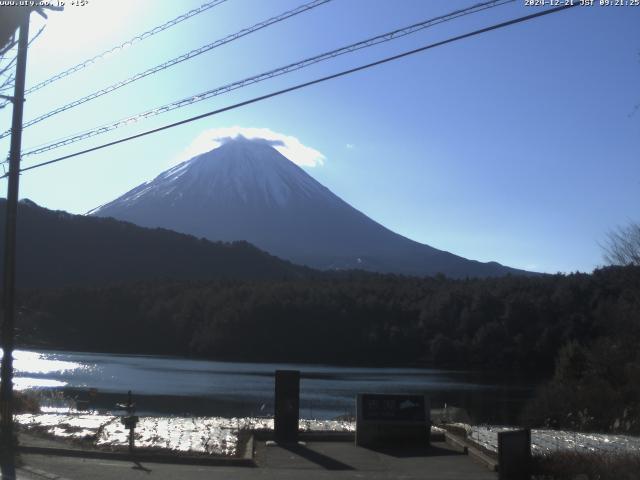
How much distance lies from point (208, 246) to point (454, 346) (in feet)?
182

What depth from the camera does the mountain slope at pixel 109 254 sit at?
9931 cm

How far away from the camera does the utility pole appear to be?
1591 centimetres

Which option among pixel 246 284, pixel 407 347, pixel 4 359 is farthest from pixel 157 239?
pixel 4 359

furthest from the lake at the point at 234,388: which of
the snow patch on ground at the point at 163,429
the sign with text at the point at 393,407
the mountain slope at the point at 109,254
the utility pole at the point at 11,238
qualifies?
the mountain slope at the point at 109,254

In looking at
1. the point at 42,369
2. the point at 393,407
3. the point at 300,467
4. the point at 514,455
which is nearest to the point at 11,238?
the point at 300,467

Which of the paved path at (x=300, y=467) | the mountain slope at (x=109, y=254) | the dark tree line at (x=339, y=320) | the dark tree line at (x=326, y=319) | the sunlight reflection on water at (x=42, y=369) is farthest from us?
the mountain slope at (x=109, y=254)

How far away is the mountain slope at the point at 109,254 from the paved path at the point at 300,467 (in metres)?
85.0

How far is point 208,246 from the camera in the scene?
118 m

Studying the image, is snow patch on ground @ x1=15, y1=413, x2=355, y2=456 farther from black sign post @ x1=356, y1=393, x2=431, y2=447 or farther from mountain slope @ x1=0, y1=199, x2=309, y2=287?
mountain slope @ x1=0, y1=199, x2=309, y2=287

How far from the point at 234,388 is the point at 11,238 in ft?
84.2

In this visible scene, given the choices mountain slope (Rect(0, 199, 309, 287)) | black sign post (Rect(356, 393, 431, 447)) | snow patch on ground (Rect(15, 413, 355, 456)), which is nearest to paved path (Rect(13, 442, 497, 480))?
black sign post (Rect(356, 393, 431, 447))

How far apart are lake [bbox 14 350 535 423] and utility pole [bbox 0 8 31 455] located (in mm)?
8001

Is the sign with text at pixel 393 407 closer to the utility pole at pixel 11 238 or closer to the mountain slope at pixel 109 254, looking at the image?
the utility pole at pixel 11 238

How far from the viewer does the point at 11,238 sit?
54.4ft
